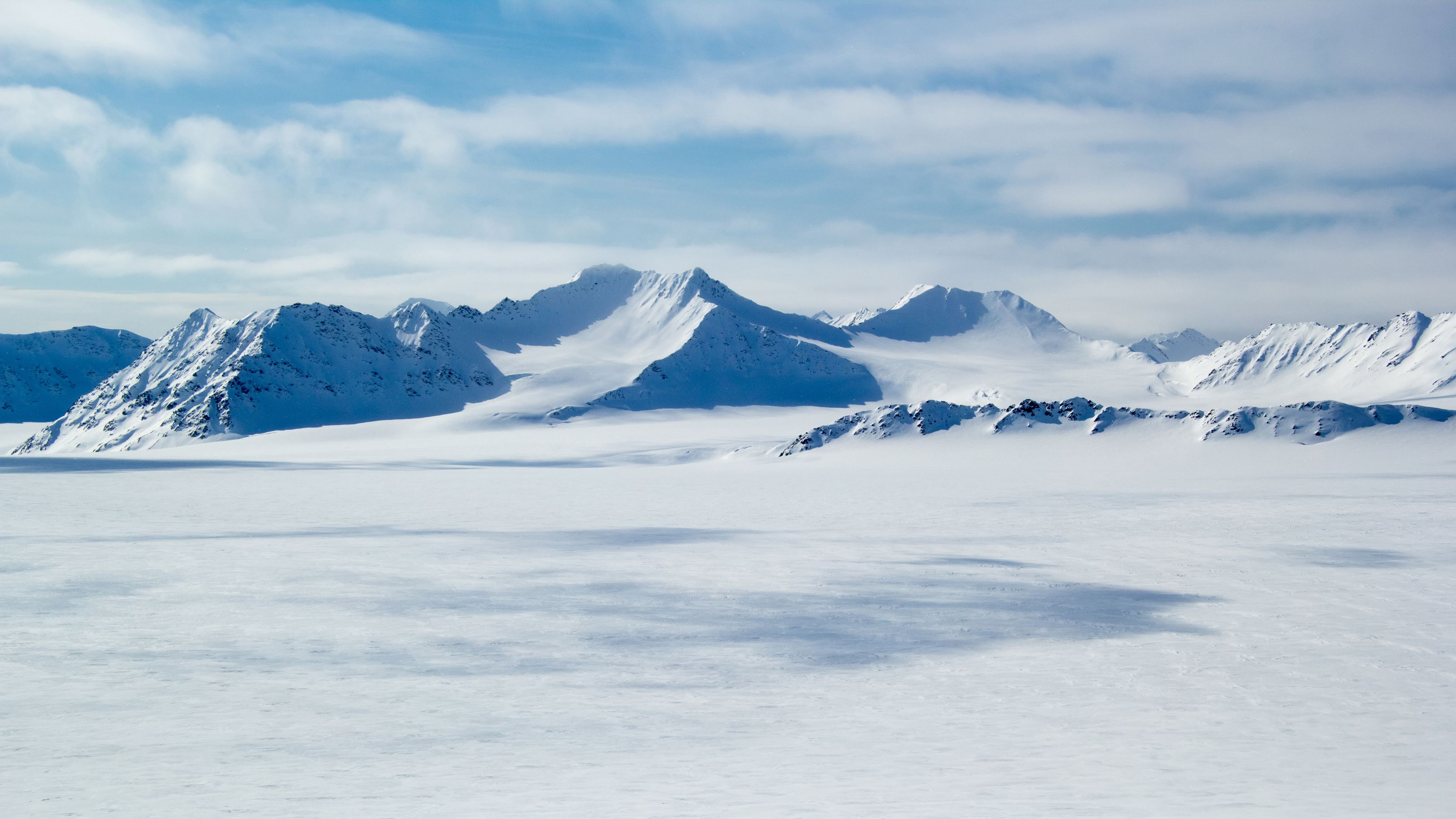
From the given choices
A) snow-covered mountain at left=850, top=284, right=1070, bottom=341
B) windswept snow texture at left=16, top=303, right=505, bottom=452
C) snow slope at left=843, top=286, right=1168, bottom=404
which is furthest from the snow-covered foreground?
snow-covered mountain at left=850, top=284, right=1070, bottom=341

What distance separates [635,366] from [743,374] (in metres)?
14.2

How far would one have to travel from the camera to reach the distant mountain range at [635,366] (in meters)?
112

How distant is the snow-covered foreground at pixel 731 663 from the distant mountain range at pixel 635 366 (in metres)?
77.3

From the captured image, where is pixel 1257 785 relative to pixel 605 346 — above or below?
below

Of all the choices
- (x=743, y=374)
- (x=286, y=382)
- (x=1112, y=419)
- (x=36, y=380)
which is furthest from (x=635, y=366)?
(x=36, y=380)

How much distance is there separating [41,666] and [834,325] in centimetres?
16018

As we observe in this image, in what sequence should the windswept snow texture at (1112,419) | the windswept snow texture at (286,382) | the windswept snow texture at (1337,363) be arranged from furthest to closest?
the windswept snow texture at (1337,363), the windswept snow texture at (286,382), the windswept snow texture at (1112,419)

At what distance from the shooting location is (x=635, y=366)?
408 ft

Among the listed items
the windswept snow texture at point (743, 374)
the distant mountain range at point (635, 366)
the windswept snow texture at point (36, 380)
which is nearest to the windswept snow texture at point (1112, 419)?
the distant mountain range at point (635, 366)

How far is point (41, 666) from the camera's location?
10562 mm

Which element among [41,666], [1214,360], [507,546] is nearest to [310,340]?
[507,546]

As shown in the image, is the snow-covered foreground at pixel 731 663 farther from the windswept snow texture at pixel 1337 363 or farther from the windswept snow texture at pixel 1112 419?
A: the windswept snow texture at pixel 1337 363

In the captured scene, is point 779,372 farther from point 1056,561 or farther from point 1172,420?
point 1056,561

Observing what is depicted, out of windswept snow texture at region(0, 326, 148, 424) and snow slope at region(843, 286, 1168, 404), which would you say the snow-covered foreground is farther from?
windswept snow texture at region(0, 326, 148, 424)
